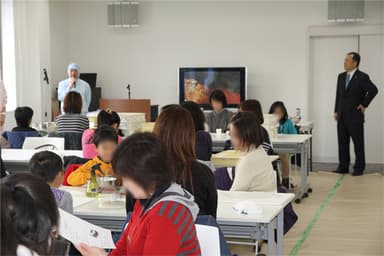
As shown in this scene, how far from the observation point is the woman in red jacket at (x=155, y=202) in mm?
1975

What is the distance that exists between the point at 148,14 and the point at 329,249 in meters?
6.87

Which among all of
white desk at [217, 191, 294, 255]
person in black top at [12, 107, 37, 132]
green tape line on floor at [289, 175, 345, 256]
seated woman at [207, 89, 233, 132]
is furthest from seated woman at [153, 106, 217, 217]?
seated woman at [207, 89, 233, 132]

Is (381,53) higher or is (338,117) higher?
(381,53)

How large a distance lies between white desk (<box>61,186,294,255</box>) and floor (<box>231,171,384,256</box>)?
109 cm

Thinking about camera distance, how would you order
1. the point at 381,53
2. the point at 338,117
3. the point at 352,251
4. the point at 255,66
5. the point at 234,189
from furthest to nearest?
the point at 255,66 → the point at 381,53 → the point at 338,117 → the point at 352,251 → the point at 234,189

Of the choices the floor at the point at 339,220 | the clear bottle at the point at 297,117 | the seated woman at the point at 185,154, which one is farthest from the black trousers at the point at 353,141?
the seated woman at the point at 185,154

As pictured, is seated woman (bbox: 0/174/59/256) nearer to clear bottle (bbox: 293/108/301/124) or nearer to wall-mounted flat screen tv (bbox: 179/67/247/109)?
clear bottle (bbox: 293/108/301/124)

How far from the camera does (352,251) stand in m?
4.83

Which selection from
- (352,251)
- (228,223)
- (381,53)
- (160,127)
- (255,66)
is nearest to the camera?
(160,127)

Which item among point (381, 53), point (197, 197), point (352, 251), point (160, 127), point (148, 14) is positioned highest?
point (148, 14)

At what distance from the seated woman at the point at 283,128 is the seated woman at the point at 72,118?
7.87 feet

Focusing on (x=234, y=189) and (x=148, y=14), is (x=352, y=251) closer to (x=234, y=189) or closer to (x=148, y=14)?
(x=234, y=189)

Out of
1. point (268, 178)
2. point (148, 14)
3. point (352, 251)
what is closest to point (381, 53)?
point (148, 14)

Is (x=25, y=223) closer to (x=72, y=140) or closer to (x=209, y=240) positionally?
(x=209, y=240)
